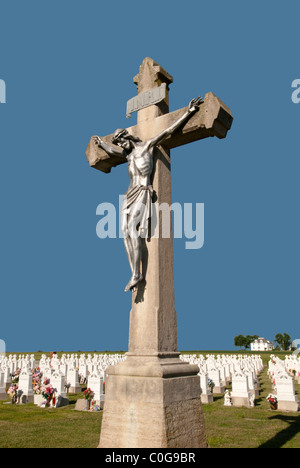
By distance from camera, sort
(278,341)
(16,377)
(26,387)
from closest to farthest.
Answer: (26,387) < (16,377) < (278,341)

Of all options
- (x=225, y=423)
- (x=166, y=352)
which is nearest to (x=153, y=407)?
(x=166, y=352)

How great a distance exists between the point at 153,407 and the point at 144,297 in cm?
117

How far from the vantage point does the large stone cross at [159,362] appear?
3660 mm

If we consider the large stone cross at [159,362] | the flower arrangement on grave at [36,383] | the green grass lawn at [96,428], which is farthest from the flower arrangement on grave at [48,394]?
the large stone cross at [159,362]

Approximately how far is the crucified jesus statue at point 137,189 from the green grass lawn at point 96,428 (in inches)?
168

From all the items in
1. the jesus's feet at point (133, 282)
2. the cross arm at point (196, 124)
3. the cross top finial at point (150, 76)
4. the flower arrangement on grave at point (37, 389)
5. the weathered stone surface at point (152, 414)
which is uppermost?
the cross top finial at point (150, 76)

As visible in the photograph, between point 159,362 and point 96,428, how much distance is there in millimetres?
5426

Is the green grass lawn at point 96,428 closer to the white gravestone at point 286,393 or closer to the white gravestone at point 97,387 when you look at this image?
the white gravestone at point 286,393

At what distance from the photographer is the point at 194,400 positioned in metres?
4.07

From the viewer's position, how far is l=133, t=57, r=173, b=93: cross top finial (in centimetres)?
513

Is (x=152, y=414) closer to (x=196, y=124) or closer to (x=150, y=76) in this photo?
(x=196, y=124)

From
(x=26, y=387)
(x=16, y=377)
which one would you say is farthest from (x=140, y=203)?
(x=16, y=377)

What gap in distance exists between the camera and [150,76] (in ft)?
17.0
